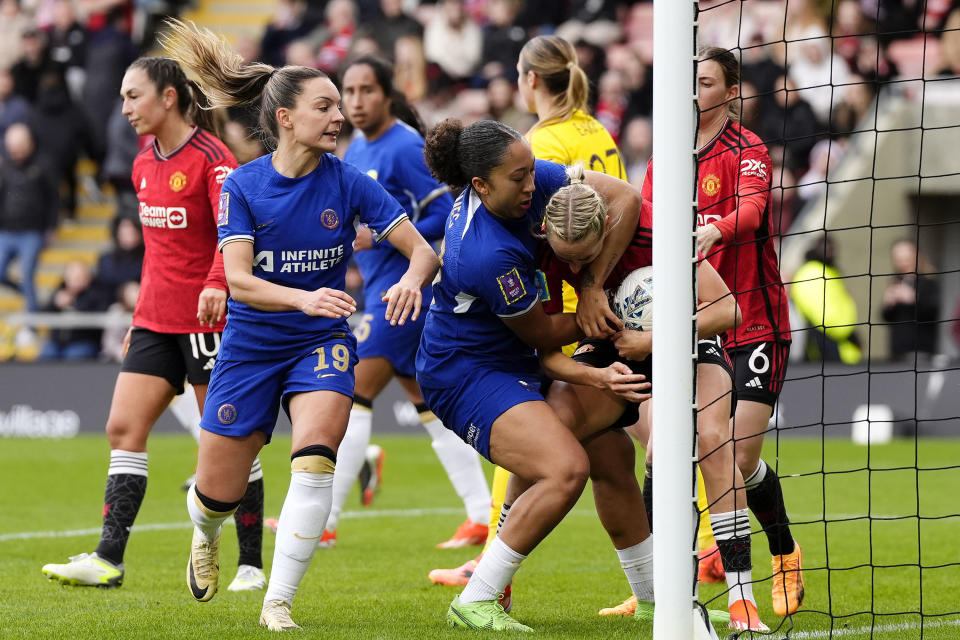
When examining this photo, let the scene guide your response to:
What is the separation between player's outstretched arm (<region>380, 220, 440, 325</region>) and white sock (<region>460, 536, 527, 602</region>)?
2.86 feet

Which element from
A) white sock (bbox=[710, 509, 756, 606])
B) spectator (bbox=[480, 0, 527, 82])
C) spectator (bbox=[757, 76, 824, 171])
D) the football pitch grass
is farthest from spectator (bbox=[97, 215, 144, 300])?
white sock (bbox=[710, 509, 756, 606])

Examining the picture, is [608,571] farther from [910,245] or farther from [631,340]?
[910,245]

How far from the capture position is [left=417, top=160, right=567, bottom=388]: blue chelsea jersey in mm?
4480

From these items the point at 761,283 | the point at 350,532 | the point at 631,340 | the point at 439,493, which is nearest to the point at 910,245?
the point at 439,493

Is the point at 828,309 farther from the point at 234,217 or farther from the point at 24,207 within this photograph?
the point at 24,207

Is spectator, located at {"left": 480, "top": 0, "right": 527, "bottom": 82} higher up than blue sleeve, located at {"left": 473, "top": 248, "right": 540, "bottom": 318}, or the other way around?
spectator, located at {"left": 480, "top": 0, "right": 527, "bottom": 82}

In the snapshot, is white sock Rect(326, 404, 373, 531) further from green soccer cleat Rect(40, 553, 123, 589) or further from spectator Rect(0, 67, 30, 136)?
spectator Rect(0, 67, 30, 136)

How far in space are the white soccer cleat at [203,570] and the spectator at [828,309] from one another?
9.15 metres

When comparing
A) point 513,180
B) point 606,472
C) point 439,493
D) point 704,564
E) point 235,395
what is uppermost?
point 513,180

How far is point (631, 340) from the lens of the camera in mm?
4570

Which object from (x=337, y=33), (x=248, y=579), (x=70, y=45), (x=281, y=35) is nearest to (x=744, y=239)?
(x=248, y=579)

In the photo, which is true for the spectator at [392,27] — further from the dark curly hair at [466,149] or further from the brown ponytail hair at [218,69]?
the dark curly hair at [466,149]

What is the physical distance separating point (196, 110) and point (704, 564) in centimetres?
305

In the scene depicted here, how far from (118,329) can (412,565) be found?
29.6ft
